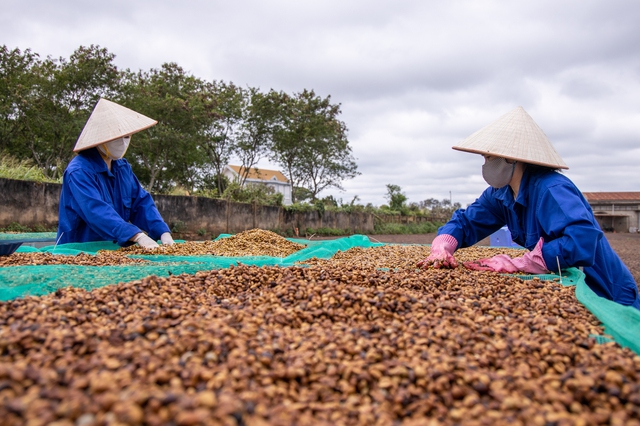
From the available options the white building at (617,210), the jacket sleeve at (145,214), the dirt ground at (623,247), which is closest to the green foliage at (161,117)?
the dirt ground at (623,247)

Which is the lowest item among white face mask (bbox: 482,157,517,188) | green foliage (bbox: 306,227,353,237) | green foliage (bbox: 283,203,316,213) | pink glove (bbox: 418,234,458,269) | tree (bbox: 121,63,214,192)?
green foliage (bbox: 306,227,353,237)

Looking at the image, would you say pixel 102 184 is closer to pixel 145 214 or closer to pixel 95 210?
pixel 95 210

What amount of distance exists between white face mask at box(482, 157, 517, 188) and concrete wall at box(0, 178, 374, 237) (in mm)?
6945

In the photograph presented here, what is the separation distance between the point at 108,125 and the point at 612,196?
4043cm

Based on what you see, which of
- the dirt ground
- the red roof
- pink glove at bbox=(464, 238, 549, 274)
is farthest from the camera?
the red roof

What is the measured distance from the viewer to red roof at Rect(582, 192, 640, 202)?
3306 centimetres

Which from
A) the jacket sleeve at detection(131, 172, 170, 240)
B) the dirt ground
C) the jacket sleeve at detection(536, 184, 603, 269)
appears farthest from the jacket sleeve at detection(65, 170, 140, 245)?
the dirt ground

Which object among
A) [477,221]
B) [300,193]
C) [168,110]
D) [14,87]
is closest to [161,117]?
[168,110]

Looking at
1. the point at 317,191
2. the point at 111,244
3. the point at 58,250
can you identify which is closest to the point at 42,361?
the point at 58,250

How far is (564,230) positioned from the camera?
211 cm

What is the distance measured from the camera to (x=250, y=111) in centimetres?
1816

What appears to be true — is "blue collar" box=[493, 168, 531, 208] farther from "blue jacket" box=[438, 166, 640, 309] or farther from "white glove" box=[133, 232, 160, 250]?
"white glove" box=[133, 232, 160, 250]

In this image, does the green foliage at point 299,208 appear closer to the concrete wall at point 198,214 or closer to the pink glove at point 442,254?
the concrete wall at point 198,214

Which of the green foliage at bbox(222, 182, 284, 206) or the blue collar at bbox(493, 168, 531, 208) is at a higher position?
the green foliage at bbox(222, 182, 284, 206)
